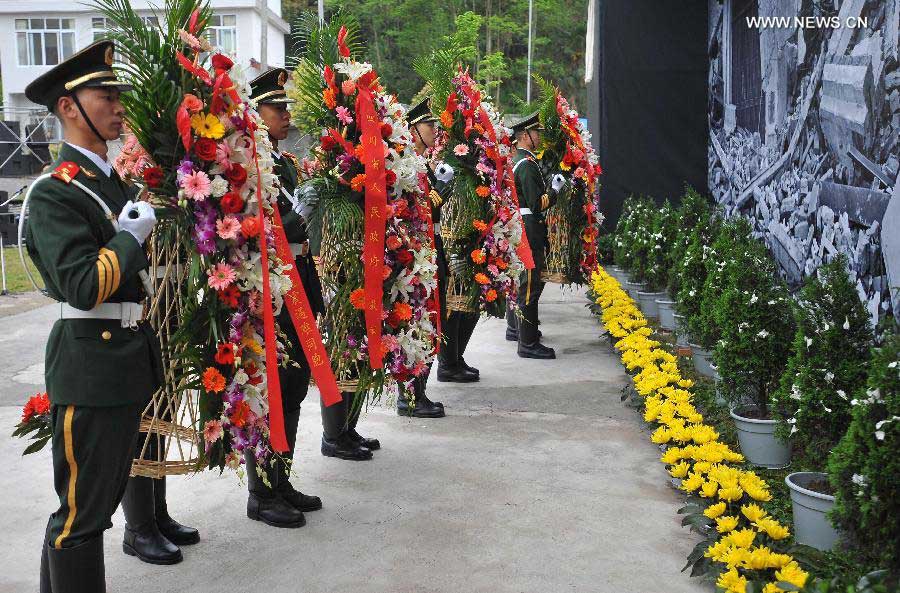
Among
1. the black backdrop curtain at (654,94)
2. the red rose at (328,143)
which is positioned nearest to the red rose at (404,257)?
the red rose at (328,143)

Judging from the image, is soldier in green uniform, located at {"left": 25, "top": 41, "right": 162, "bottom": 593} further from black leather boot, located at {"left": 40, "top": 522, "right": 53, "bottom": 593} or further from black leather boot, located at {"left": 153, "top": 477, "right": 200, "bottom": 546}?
black leather boot, located at {"left": 153, "top": 477, "right": 200, "bottom": 546}

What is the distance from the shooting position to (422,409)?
6.25 meters

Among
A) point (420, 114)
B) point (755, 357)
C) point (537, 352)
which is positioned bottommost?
point (537, 352)

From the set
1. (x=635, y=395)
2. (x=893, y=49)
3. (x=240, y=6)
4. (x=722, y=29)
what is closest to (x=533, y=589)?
(x=635, y=395)

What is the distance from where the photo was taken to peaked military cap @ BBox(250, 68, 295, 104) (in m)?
4.37

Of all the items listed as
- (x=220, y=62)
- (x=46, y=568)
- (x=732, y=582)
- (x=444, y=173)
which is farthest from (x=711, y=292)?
(x=46, y=568)

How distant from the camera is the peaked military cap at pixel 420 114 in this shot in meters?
6.36

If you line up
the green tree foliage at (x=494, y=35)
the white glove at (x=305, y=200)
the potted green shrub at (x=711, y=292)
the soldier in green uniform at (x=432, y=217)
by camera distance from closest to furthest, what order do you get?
the white glove at (x=305, y=200)
the potted green shrub at (x=711, y=292)
the soldier in green uniform at (x=432, y=217)
the green tree foliage at (x=494, y=35)

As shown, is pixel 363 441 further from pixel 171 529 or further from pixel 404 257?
pixel 171 529

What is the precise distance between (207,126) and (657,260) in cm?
626

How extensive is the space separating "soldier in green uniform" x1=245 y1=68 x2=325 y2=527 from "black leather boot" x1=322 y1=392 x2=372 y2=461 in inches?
30.8

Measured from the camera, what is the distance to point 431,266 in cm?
→ 498

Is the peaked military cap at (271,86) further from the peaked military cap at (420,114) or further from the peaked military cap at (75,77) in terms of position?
the peaked military cap at (420,114)

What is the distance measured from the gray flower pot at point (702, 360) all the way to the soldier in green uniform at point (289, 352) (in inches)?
130
